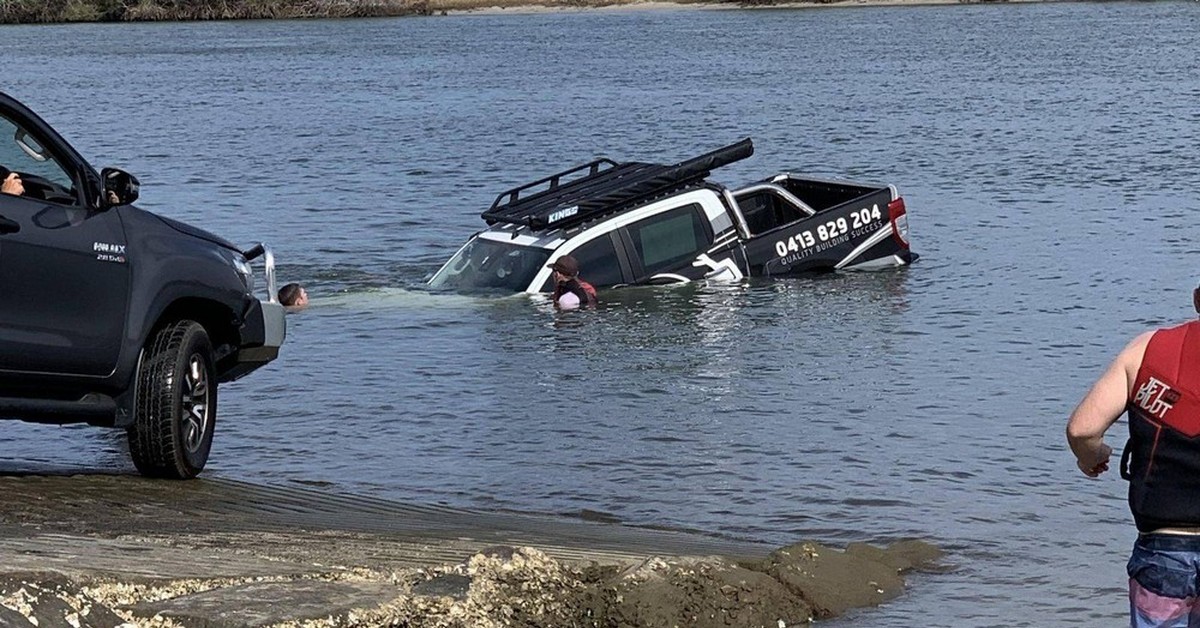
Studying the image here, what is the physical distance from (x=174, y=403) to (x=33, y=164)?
4.37 feet

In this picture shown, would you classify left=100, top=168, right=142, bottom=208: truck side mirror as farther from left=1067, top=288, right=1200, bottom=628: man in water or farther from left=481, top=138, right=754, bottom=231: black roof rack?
left=481, top=138, right=754, bottom=231: black roof rack

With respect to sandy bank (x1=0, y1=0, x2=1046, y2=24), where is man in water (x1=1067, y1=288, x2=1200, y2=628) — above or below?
above

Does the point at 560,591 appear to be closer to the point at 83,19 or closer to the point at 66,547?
the point at 66,547

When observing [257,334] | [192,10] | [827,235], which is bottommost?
[192,10]

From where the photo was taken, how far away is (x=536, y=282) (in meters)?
17.9

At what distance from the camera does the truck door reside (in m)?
8.55

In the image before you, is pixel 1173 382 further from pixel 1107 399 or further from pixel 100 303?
pixel 100 303

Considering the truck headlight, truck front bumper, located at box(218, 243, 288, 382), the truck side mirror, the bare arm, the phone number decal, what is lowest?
the phone number decal

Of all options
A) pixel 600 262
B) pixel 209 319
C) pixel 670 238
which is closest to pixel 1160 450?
pixel 209 319

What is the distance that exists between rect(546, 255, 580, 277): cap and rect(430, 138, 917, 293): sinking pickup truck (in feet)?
0.75

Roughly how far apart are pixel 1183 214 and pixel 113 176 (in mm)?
19574

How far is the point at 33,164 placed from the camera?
9125 millimetres

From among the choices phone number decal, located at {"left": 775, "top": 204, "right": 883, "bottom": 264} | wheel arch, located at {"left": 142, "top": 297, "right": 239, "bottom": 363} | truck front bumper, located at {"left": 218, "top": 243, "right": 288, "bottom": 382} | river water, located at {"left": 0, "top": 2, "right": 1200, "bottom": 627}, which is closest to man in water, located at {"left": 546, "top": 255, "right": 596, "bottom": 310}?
river water, located at {"left": 0, "top": 2, "right": 1200, "bottom": 627}

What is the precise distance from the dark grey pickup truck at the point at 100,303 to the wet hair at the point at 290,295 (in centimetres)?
895
